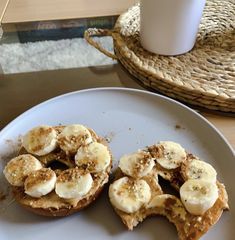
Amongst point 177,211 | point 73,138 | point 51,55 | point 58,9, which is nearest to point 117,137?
point 73,138

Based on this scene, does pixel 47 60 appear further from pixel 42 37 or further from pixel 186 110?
pixel 186 110

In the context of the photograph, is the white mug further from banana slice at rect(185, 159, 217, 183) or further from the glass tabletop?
banana slice at rect(185, 159, 217, 183)

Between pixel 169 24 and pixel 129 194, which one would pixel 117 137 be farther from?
pixel 169 24

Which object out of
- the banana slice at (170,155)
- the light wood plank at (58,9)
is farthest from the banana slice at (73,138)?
the light wood plank at (58,9)

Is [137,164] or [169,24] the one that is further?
[169,24]

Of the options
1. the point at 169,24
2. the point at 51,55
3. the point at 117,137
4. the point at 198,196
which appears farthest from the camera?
the point at 51,55

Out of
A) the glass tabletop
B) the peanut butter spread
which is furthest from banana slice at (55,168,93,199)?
the glass tabletop
